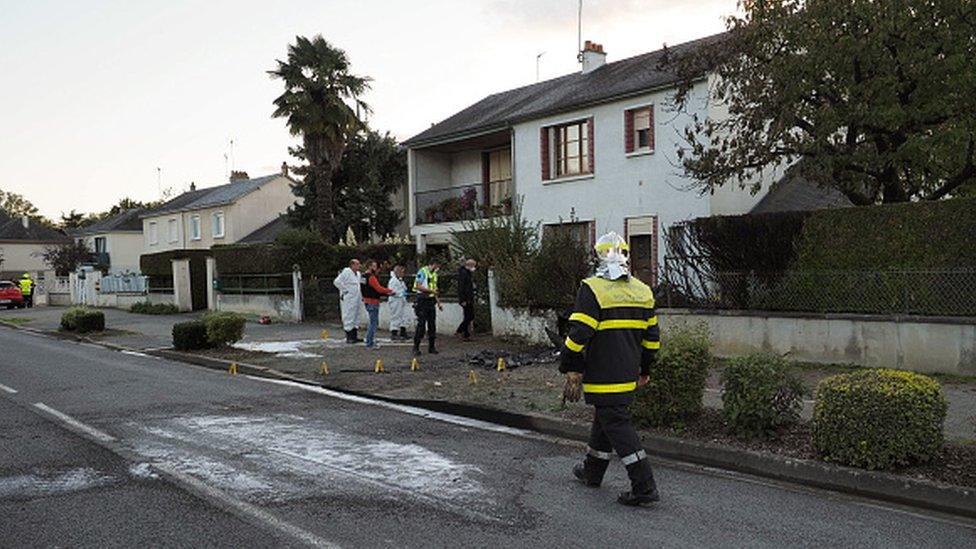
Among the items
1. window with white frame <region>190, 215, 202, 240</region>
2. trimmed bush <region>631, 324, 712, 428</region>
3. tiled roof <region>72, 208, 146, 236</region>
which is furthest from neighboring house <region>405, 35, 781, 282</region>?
tiled roof <region>72, 208, 146, 236</region>

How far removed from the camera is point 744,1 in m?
15.2

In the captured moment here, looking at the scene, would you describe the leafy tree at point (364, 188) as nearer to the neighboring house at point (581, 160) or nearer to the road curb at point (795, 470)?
the neighboring house at point (581, 160)

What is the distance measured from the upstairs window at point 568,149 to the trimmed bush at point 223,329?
36.0 ft

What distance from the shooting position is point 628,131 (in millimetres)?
21656

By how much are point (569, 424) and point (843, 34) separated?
917cm

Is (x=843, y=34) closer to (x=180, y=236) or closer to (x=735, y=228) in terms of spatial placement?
(x=735, y=228)

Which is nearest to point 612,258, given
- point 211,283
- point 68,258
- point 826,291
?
point 826,291

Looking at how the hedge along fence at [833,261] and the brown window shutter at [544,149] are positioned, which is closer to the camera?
the hedge along fence at [833,261]

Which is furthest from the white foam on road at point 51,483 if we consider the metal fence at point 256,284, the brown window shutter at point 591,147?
the metal fence at point 256,284

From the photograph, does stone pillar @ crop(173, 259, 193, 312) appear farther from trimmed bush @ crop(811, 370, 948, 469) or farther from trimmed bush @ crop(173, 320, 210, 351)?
trimmed bush @ crop(811, 370, 948, 469)

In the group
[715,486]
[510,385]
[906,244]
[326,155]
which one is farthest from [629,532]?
[326,155]

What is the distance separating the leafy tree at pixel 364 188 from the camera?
33875mm

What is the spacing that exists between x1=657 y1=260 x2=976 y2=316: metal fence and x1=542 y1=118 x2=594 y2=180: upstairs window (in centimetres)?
946

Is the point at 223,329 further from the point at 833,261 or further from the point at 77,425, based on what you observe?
the point at 833,261
